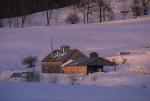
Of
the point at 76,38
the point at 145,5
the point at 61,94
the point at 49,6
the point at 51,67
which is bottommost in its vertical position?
the point at 61,94

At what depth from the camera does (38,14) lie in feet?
160

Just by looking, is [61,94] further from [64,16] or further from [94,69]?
[64,16]

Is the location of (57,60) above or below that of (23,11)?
below

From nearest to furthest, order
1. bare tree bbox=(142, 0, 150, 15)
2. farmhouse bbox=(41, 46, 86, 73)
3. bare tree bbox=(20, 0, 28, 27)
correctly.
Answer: farmhouse bbox=(41, 46, 86, 73)
bare tree bbox=(142, 0, 150, 15)
bare tree bbox=(20, 0, 28, 27)

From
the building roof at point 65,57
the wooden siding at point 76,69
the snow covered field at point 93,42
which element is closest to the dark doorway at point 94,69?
the wooden siding at point 76,69

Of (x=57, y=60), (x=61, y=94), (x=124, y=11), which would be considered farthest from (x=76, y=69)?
(x=124, y=11)

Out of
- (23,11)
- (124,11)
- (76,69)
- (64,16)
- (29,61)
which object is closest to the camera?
(76,69)

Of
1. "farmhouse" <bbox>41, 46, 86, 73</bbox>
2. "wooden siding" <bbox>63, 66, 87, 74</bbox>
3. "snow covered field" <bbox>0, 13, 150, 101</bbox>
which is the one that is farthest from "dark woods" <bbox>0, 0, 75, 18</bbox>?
"wooden siding" <bbox>63, 66, 87, 74</bbox>

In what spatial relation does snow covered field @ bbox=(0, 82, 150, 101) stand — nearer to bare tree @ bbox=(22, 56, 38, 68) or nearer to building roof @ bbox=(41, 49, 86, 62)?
bare tree @ bbox=(22, 56, 38, 68)

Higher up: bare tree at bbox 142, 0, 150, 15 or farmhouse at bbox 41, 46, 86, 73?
bare tree at bbox 142, 0, 150, 15

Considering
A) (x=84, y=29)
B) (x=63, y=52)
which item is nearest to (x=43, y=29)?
(x=84, y=29)

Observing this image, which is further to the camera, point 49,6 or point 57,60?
point 49,6

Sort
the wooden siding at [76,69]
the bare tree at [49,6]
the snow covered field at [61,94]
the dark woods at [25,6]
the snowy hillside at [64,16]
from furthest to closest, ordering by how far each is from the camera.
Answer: the bare tree at [49,6] < the snowy hillside at [64,16] < the dark woods at [25,6] < the wooden siding at [76,69] < the snow covered field at [61,94]

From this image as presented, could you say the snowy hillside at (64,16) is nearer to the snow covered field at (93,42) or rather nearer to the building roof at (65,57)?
the snow covered field at (93,42)
